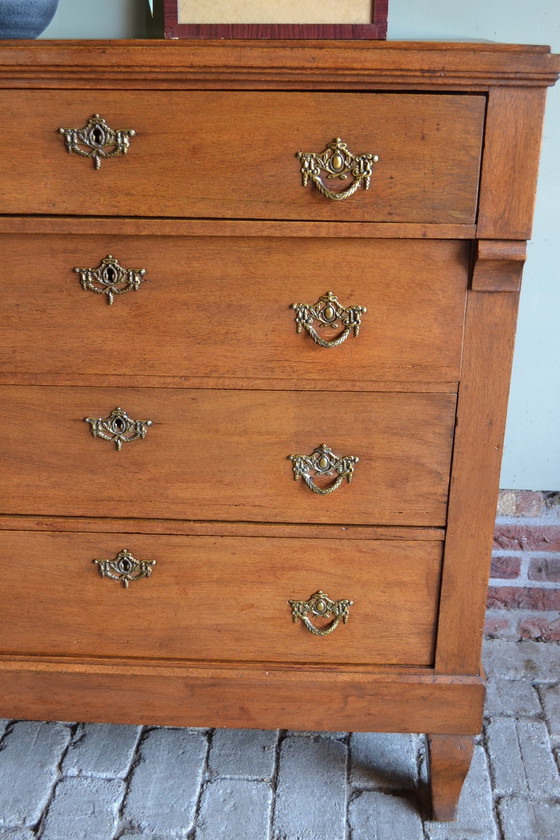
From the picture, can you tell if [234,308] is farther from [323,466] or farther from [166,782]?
[166,782]

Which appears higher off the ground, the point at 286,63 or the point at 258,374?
the point at 286,63

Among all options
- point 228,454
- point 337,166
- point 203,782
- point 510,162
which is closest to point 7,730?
point 203,782

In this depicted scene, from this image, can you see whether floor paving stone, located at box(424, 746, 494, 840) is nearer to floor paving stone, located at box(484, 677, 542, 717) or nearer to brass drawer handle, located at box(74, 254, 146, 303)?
floor paving stone, located at box(484, 677, 542, 717)

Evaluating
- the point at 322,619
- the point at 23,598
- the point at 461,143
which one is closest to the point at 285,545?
the point at 322,619

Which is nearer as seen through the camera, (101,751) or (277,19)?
(277,19)

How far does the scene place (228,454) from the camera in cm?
141

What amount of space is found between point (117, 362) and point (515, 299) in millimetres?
651

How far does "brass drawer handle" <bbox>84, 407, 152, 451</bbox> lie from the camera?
4.59 feet

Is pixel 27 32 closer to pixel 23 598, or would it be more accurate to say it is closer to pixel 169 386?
pixel 169 386

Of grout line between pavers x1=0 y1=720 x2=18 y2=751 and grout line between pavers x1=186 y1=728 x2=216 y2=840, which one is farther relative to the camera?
grout line between pavers x1=0 y1=720 x2=18 y2=751

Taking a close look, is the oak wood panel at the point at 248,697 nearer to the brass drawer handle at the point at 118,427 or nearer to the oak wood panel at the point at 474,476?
the oak wood panel at the point at 474,476

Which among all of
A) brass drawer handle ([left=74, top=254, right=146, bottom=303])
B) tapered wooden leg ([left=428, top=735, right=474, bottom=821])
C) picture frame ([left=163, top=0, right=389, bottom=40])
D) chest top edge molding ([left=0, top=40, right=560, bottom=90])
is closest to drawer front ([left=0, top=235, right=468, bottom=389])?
brass drawer handle ([left=74, top=254, right=146, bottom=303])

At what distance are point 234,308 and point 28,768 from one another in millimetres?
1094

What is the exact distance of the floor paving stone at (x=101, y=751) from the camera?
1.72 meters
